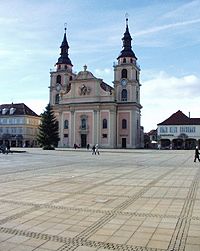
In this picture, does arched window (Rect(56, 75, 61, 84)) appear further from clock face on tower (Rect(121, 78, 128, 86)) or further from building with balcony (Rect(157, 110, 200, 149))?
building with balcony (Rect(157, 110, 200, 149))

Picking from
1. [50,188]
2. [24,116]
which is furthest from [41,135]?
[50,188]

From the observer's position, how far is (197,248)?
5562 mm

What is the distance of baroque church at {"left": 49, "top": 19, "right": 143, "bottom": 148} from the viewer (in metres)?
80.7

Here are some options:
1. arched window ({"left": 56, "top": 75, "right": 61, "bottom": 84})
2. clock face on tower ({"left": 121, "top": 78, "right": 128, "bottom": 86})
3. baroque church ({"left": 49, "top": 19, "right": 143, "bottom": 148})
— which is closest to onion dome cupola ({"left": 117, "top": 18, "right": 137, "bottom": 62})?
baroque church ({"left": 49, "top": 19, "right": 143, "bottom": 148})

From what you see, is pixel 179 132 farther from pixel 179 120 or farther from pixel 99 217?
pixel 99 217

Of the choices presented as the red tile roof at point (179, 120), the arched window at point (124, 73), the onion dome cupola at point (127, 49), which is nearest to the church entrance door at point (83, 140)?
→ the arched window at point (124, 73)

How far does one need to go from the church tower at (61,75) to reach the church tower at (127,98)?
13753mm

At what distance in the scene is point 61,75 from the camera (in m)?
91.1

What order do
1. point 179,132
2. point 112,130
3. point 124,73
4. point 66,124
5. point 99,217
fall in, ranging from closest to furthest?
point 99,217 → point 112,130 → point 124,73 → point 179,132 → point 66,124

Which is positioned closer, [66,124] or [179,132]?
[179,132]

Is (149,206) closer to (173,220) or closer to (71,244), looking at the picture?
(173,220)

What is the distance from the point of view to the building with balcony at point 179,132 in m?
83.2

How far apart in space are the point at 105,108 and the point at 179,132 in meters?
18.1

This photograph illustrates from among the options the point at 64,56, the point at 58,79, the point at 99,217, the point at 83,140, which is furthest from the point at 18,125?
the point at 99,217
